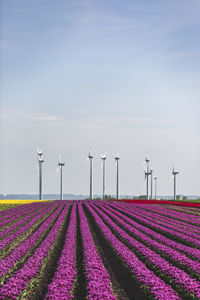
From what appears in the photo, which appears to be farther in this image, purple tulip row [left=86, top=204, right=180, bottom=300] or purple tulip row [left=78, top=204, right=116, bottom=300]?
purple tulip row [left=86, top=204, right=180, bottom=300]

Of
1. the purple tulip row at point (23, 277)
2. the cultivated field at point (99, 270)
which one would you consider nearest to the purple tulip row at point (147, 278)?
the cultivated field at point (99, 270)

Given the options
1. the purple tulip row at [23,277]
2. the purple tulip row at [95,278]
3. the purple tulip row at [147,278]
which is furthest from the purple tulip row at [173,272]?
the purple tulip row at [23,277]

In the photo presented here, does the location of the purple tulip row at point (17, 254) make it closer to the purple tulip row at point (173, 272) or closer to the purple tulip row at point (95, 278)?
the purple tulip row at point (95, 278)

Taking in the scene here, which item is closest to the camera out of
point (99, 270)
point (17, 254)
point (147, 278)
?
point (147, 278)

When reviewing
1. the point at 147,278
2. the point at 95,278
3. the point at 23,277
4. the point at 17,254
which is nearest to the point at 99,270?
the point at 95,278

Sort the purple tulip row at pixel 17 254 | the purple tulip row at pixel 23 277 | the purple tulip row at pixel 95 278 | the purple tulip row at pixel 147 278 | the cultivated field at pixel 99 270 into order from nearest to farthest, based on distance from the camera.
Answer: the purple tulip row at pixel 95 278
the purple tulip row at pixel 23 277
the purple tulip row at pixel 147 278
the cultivated field at pixel 99 270
the purple tulip row at pixel 17 254

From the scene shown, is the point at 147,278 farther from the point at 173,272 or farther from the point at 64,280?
the point at 64,280

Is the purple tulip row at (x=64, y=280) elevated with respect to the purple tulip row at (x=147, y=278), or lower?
elevated

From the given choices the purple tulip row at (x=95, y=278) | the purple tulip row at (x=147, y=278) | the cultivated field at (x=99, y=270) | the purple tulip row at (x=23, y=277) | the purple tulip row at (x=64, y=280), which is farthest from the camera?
the cultivated field at (x=99, y=270)

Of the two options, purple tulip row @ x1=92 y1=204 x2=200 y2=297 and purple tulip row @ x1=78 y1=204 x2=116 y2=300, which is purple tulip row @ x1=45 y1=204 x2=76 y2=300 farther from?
purple tulip row @ x1=92 y1=204 x2=200 y2=297

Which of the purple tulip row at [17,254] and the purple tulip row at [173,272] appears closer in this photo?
the purple tulip row at [173,272]

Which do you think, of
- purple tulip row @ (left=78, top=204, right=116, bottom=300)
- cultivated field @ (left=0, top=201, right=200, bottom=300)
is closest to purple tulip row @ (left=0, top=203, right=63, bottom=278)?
cultivated field @ (left=0, top=201, right=200, bottom=300)

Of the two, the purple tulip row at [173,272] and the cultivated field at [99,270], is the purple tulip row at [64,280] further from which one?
the purple tulip row at [173,272]

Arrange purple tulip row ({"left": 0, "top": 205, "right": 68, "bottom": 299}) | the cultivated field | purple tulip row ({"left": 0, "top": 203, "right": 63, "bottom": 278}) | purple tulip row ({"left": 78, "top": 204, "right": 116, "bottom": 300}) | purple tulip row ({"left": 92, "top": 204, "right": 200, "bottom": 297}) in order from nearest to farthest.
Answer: purple tulip row ({"left": 78, "top": 204, "right": 116, "bottom": 300}) → purple tulip row ({"left": 0, "top": 205, "right": 68, "bottom": 299}) → the cultivated field → purple tulip row ({"left": 92, "top": 204, "right": 200, "bottom": 297}) → purple tulip row ({"left": 0, "top": 203, "right": 63, "bottom": 278})
